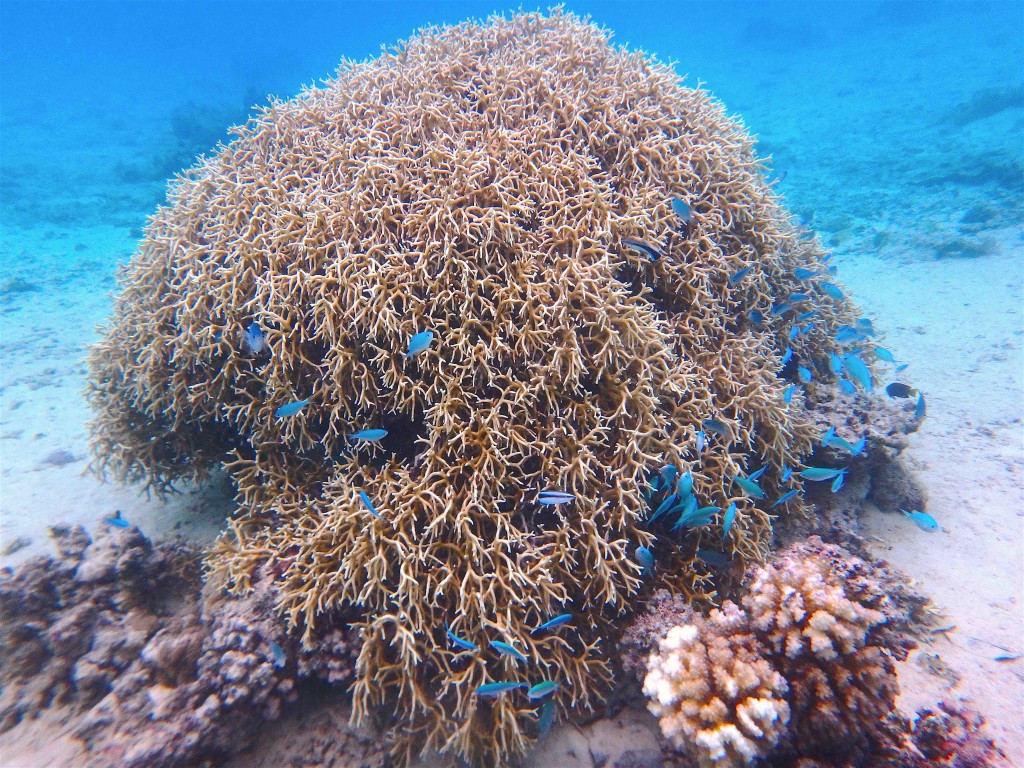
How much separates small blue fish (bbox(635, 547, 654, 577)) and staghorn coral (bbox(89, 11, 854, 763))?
104mm

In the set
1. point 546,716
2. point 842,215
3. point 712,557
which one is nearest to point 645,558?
point 712,557

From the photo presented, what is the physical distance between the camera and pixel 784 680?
8.77 ft

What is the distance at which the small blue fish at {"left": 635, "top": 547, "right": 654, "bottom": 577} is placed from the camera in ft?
10.6

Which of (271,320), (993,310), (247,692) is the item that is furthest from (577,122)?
(993,310)

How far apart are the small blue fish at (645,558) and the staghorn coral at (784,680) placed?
42 centimetres

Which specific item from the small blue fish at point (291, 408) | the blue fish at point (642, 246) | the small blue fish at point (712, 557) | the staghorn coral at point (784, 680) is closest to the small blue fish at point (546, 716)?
the staghorn coral at point (784, 680)

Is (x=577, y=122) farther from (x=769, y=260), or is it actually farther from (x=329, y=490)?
(x=329, y=490)

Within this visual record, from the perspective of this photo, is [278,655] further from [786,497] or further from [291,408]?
[786,497]

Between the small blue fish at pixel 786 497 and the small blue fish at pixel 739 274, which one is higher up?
the small blue fish at pixel 739 274

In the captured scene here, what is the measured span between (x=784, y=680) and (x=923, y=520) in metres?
2.81

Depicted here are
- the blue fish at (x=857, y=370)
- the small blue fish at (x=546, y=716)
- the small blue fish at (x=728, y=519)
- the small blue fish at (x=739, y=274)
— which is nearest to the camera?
the small blue fish at (x=546, y=716)

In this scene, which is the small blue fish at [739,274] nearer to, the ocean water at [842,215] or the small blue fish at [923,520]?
the ocean water at [842,215]

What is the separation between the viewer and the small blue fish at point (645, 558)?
3.23 meters

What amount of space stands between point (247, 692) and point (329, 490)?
1.34 metres
